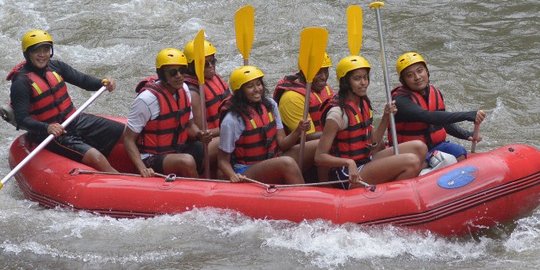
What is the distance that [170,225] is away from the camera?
5973mm

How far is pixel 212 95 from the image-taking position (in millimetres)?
6734

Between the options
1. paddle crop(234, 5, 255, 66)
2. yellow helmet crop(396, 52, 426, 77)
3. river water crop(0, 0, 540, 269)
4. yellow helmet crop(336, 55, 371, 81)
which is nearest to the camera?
river water crop(0, 0, 540, 269)

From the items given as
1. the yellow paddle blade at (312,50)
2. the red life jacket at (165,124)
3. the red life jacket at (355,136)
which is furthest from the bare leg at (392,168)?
the red life jacket at (165,124)

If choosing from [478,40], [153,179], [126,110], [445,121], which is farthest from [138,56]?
[445,121]

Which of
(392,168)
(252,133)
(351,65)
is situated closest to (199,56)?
(252,133)

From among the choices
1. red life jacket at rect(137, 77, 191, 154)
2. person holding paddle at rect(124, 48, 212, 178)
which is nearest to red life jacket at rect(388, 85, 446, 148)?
person holding paddle at rect(124, 48, 212, 178)

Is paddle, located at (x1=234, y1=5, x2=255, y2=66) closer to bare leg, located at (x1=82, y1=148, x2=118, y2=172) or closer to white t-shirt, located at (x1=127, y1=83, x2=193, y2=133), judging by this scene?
white t-shirt, located at (x1=127, y1=83, x2=193, y2=133)

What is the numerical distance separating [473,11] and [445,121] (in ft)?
20.9

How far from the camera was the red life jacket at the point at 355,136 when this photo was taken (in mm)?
5906

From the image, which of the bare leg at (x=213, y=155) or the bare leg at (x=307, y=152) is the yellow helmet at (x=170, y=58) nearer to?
the bare leg at (x=213, y=155)

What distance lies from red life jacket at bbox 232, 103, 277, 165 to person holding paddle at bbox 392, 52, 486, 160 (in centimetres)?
88

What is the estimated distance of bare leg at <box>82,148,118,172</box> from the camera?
6.49 metres

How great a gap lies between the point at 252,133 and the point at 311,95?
0.69 metres

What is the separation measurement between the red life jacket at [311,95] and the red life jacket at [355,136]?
1.78 feet
